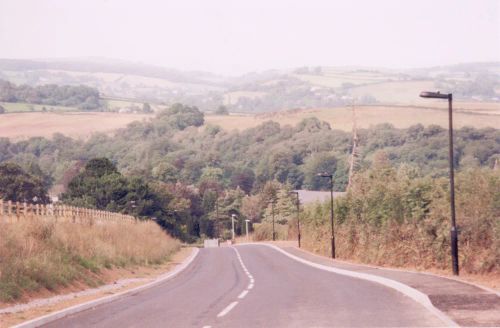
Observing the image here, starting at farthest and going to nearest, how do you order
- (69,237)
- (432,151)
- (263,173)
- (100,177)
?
1. (263,173)
2. (432,151)
3. (100,177)
4. (69,237)

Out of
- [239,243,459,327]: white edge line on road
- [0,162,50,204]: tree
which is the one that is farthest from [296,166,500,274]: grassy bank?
[0,162,50,204]: tree

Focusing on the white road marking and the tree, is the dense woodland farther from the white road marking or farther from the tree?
the white road marking

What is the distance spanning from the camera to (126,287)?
31.5 m

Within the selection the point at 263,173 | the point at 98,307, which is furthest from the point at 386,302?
the point at 263,173

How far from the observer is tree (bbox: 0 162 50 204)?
10575cm

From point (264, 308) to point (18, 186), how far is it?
9084cm

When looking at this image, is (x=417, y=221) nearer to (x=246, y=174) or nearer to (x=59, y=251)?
(x=59, y=251)

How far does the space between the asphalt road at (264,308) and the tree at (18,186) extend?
78.5m

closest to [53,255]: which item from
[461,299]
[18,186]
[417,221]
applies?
[461,299]

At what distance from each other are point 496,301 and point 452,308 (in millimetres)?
1596

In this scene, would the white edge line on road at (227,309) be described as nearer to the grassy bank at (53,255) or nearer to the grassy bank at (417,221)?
the grassy bank at (53,255)

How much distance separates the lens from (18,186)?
10788 cm

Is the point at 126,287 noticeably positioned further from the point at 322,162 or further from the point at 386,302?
the point at 322,162

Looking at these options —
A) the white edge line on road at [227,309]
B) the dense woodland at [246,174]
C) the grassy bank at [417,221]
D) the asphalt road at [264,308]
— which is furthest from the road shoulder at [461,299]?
the dense woodland at [246,174]
